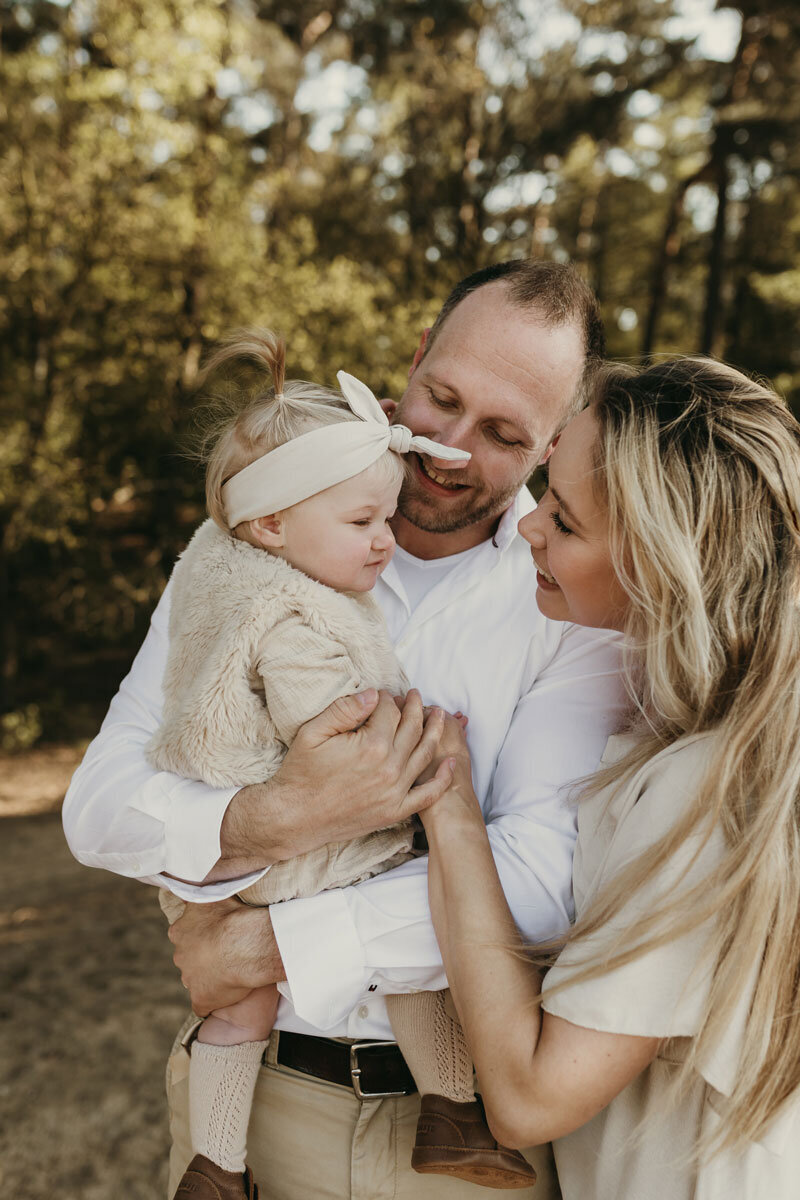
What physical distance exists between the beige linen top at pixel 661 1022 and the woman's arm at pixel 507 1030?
4 centimetres

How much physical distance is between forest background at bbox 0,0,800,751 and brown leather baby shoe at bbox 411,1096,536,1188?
6.62m

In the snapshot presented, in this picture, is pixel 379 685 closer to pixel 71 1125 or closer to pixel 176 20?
pixel 71 1125

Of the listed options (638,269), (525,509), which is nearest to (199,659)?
(525,509)

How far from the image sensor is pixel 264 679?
1.76 metres

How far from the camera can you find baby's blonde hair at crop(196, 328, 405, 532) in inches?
76.3

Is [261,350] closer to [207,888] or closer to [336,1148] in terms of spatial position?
[207,888]

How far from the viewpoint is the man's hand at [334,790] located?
1699 mm

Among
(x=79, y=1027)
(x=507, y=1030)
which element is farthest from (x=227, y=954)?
(x=79, y=1027)

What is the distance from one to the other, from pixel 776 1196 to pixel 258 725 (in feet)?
3.77

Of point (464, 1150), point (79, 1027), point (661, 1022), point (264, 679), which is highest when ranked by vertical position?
point (264, 679)

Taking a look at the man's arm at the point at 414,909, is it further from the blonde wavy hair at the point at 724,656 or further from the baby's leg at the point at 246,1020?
the blonde wavy hair at the point at 724,656

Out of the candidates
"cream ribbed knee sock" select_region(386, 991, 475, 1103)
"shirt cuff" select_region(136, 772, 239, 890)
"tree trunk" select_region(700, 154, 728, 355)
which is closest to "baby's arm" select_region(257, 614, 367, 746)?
"shirt cuff" select_region(136, 772, 239, 890)

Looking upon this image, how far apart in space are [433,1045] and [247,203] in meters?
10.6

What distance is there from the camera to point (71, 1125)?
14.8ft
